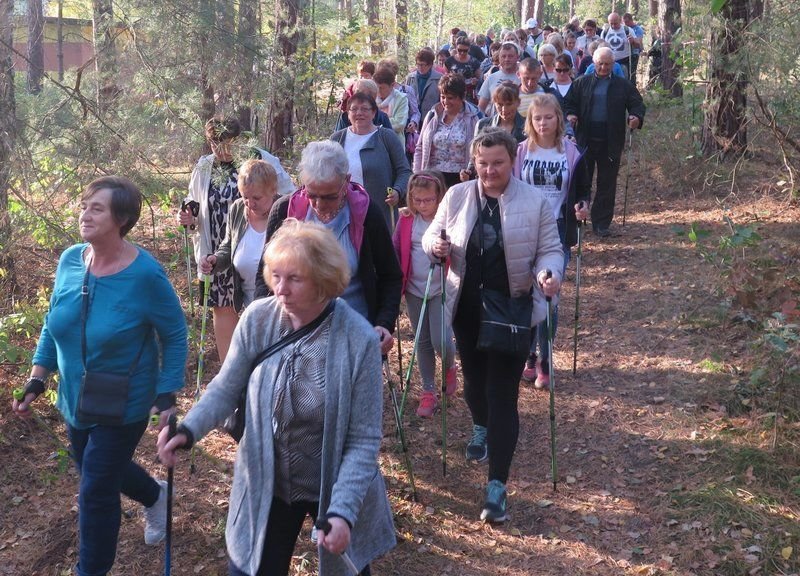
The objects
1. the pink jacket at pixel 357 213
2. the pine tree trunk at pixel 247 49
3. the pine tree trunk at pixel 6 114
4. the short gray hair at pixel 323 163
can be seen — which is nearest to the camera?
the short gray hair at pixel 323 163

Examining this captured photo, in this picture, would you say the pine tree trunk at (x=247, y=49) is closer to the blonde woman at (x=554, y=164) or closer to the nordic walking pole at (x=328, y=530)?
the blonde woman at (x=554, y=164)

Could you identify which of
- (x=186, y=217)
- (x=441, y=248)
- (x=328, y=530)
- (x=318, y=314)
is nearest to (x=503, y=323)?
(x=441, y=248)

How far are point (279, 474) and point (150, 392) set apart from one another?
1147 mm

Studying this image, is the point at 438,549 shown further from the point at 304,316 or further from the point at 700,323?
the point at 700,323

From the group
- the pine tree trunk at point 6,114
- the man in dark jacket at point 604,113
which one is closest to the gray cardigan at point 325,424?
the pine tree trunk at point 6,114

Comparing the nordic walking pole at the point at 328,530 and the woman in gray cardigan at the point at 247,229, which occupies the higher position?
the woman in gray cardigan at the point at 247,229

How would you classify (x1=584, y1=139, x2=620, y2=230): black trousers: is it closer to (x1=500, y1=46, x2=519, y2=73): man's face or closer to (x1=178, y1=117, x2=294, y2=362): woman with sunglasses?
(x1=500, y1=46, x2=519, y2=73): man's face

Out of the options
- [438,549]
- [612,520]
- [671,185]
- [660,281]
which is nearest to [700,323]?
[660,281]

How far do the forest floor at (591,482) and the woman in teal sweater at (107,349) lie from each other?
116 centimetres

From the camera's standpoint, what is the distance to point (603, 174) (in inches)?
417

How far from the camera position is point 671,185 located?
12633mm

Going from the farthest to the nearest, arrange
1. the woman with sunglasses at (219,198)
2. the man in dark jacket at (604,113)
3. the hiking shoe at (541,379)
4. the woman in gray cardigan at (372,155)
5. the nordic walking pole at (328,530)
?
the man in dark jacket at (604,113) < the woman in gray cardigan at (372,155) < the hiking shoe at (541,379) < the woman with sunglasses at (219,198) < the nordic walking pole at (328,530)

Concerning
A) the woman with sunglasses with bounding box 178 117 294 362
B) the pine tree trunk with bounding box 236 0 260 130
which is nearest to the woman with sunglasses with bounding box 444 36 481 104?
the pine tree trunk with bounding box 236 0 260 130

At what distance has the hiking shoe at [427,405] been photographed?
6.61 m
